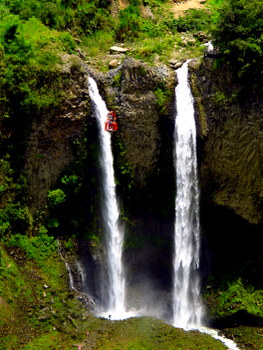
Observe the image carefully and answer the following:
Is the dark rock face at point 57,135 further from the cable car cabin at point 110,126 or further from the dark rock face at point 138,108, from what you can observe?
the dark rock face at point 138,108

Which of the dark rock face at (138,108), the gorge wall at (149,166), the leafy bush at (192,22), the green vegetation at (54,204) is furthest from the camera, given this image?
the leafy bush at (192,22)

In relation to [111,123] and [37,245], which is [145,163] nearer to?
[111,123]

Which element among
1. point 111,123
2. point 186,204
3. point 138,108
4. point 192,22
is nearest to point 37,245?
point 111,123

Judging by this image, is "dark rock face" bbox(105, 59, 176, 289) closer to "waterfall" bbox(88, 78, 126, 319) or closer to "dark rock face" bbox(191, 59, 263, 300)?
"waterfall" bbox(88, 78, 126, 319)

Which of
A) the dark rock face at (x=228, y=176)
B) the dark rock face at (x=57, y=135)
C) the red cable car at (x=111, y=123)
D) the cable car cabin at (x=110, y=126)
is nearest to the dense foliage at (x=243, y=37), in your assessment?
the dark rock face at (x=228, y=176)

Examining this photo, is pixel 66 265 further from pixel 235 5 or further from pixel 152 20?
pixel 152 20

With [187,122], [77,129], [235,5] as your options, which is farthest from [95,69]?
[235,5]
